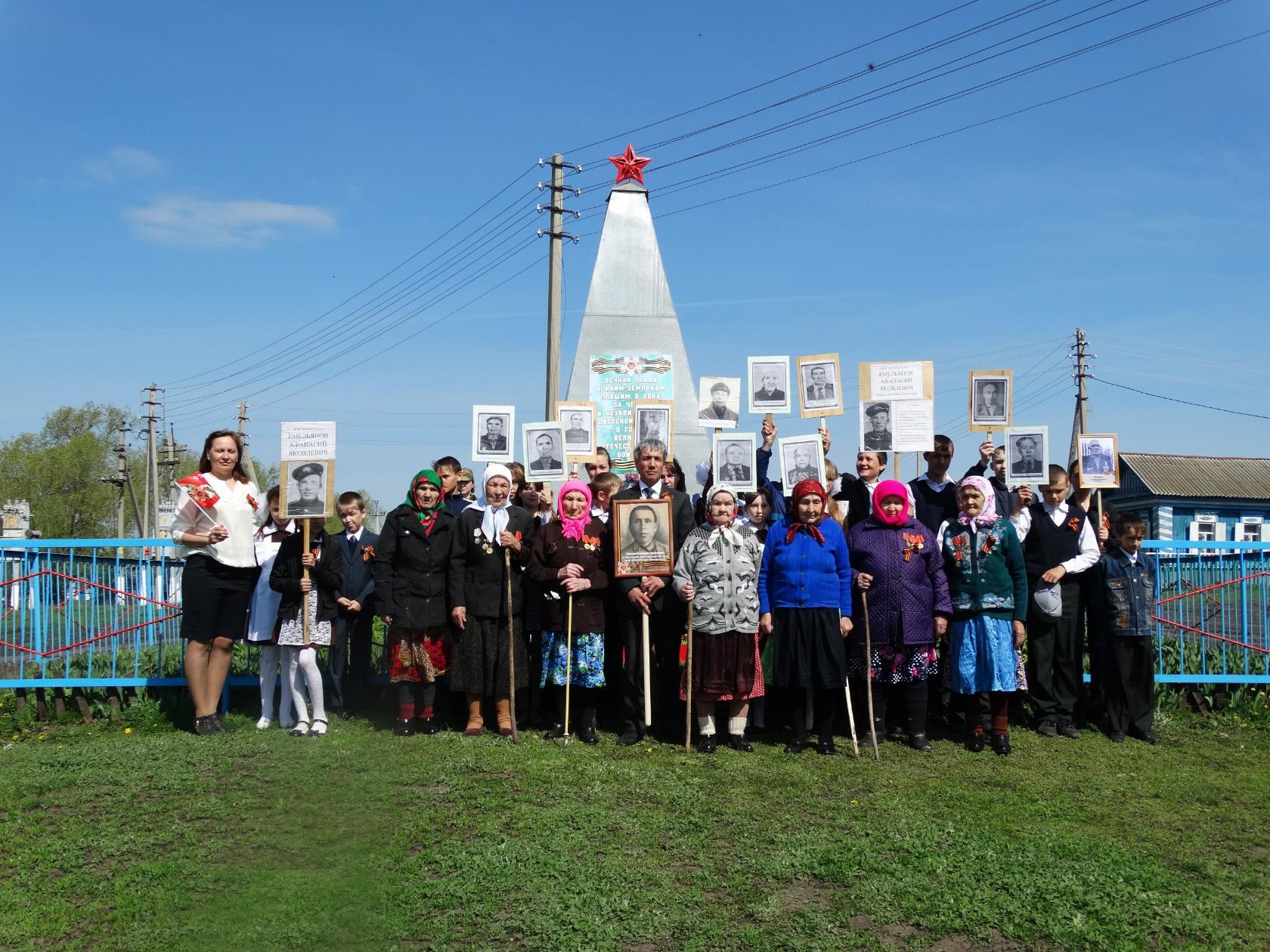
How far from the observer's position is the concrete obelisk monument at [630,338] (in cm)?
1235

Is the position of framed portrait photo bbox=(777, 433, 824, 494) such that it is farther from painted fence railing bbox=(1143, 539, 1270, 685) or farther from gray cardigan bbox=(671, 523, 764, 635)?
painted fence railing bbox=(1143, 539, 1270, 685)

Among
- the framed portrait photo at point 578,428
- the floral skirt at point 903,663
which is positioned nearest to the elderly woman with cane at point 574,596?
the floral skirt at point 903,663

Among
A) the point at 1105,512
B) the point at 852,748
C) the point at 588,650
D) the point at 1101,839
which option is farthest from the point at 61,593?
the point at 1105,512

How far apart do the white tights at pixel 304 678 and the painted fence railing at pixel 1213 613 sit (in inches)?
242

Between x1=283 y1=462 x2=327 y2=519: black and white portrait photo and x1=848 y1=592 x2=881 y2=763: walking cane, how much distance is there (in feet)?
11.7

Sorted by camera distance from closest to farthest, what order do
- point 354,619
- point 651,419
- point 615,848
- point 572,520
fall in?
point 615,848 → point 572,520 → point 354,619 → point 651,419

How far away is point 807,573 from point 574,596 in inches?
58.7

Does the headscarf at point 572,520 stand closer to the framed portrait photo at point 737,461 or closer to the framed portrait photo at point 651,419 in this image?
the framed portrait photo at point 737,461

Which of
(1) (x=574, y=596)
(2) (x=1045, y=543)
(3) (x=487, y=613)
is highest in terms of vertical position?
(2) (x=1045, y=543)

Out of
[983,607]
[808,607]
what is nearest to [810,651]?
[808,607]

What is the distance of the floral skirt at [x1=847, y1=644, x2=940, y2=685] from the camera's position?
672 cm

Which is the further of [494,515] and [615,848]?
[494,515]

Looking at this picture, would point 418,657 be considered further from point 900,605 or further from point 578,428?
point 900,605

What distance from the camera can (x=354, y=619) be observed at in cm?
777
